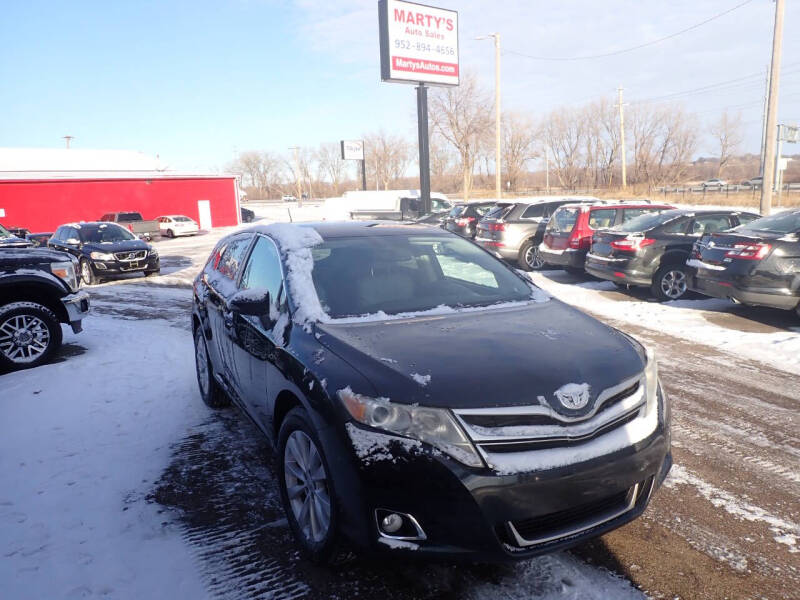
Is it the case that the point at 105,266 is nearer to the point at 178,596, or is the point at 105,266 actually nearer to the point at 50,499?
the point at 50,499

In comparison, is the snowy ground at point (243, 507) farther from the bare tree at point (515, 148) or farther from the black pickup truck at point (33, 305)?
the bare tree at point (515, 148)

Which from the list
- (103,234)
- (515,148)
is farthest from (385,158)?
(103,234)

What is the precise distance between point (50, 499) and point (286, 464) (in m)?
1.73

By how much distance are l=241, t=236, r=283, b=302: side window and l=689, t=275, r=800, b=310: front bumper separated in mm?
6595

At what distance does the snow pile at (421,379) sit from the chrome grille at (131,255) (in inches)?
575

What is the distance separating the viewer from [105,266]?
1492cm

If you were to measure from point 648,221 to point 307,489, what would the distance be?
9353 millimetres

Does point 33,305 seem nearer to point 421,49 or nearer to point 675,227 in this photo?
point 675,227

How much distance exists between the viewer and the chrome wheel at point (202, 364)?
514 centimetres

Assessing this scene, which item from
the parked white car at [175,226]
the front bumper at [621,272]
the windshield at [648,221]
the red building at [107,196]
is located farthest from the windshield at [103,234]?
the red building at [107,196]

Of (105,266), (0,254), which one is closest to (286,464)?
(0,254)

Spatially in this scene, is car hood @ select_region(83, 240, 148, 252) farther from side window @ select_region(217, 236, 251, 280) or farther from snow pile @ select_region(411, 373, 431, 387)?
snow pile @ select_region(411, 373, 431, 387)

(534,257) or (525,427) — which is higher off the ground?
(525,427)

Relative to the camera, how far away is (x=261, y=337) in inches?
135
